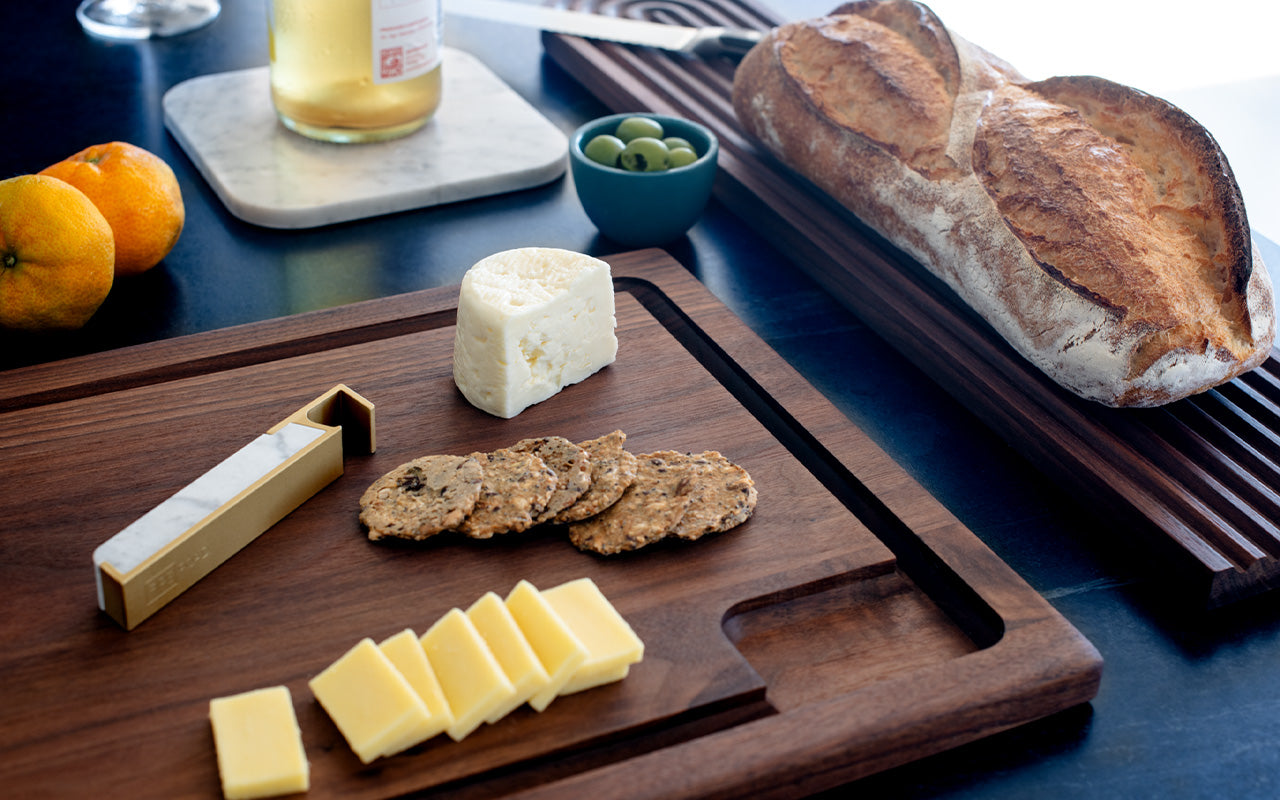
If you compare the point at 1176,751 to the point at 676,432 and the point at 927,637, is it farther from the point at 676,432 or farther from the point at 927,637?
the point at 676,432

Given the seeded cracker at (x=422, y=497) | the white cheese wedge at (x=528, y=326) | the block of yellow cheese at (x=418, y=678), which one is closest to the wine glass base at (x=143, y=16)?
the white cheese wedge at (x=528, y=326)

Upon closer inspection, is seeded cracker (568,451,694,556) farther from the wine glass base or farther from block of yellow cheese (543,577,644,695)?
the wine glass base

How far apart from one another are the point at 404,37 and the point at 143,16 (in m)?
0.94

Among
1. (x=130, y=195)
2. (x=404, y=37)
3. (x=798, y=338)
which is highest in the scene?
(x=404, y=37)

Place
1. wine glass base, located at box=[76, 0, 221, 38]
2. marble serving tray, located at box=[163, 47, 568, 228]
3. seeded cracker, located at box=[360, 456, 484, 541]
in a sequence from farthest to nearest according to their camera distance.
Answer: wine glass base, located at box=[76, 0, 221, 38] < marble serving tray, located at box=[163, 47, 568, 228] < seeded cracker, located at box=[360, 456, 484, 541]

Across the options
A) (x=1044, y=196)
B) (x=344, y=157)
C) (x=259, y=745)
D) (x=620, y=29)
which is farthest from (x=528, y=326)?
(x=620, y=29)

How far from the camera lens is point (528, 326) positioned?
1140 millimetres

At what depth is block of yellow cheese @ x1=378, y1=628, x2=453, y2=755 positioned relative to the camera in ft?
2.72

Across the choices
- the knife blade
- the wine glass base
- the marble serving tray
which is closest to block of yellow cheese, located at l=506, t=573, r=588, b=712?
the marble serving tray

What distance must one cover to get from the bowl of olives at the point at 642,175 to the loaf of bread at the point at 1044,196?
165 mm

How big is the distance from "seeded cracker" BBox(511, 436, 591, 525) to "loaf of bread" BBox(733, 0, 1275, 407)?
1.78ft

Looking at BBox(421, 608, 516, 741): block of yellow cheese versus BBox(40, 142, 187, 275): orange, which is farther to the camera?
BBox(40, 142, 187, 275): orange

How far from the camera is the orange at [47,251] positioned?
3.93 feet

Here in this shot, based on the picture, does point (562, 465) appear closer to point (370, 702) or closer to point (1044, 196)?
point (370, 702)
